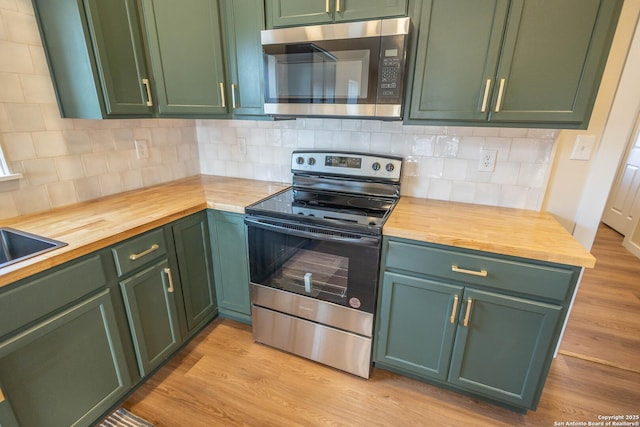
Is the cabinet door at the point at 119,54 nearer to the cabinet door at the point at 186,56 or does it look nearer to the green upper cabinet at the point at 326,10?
the cabinet door at the point at 186,56

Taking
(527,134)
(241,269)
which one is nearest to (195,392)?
(241,269)

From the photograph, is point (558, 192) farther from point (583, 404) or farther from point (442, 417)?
point (442, 417)

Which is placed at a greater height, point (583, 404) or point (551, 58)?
point (551, 58)

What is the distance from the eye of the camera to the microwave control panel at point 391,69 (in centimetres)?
137

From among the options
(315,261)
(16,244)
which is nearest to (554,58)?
(315,261)

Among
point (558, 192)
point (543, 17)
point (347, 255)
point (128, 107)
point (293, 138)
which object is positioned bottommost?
point (347, 255)

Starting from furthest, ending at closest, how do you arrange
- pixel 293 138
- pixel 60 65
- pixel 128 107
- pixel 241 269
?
pixel 293 138, pixel 241 269, pixel 128 107, pixel 60 65

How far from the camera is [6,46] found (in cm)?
140

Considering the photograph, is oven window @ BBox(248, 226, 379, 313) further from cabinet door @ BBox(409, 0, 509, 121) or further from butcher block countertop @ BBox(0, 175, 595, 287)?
cabinet door @ BBox(409, 0, 509, 121)

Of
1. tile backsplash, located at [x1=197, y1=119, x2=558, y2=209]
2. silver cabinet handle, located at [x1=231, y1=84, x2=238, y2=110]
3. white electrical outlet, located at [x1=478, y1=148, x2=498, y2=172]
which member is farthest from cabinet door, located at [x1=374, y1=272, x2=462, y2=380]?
silver cabinet handle, located at [x1=231, y1=84, x2=238, y2=110]

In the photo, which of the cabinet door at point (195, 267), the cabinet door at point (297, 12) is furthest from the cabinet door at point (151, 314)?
the cabinet door at point (297, 12)

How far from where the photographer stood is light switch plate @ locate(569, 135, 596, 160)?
1.56 m

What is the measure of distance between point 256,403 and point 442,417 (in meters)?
0.96

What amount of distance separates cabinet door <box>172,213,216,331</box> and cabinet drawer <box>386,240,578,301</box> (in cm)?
114
